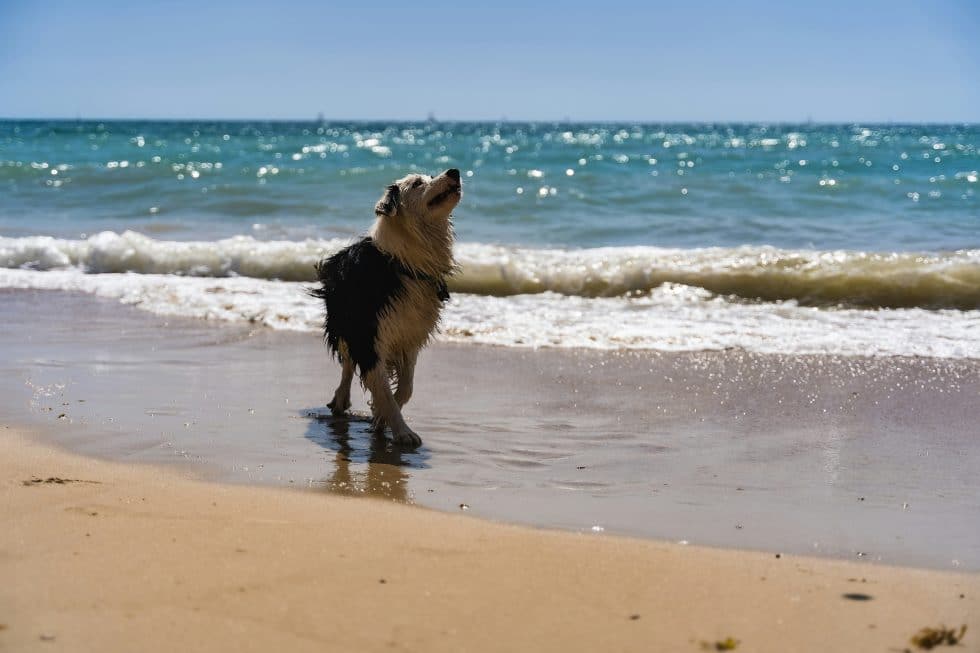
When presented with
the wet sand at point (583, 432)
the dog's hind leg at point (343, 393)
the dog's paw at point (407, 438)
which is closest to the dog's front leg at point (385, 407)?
the dog's paw at point (407, 438)

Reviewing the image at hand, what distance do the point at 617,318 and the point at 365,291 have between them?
4.03 metres

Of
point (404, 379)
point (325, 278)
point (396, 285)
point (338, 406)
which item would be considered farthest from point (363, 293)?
point (338, 406)

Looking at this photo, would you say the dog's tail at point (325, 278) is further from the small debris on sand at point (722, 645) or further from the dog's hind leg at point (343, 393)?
the small debris on sand at point (722, 645)

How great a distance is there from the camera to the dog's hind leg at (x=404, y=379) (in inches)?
241

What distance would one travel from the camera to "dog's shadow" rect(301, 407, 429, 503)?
4.84 m

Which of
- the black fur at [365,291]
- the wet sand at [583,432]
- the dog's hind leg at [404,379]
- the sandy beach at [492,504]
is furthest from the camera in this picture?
the dog's hind leg at [404,379]

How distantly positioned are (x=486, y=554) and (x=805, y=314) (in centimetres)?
669

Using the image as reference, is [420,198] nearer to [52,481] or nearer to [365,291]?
[365,291]

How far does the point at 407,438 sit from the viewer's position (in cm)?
566

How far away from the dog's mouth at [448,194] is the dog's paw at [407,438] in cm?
120

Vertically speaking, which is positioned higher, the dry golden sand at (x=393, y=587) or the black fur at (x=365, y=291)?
the black fur at (x=365, y=291)

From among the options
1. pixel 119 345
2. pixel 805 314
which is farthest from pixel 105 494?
pixel 805 314

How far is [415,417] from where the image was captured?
20.6 ft

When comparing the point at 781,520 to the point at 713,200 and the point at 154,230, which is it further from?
the point at 713,200
